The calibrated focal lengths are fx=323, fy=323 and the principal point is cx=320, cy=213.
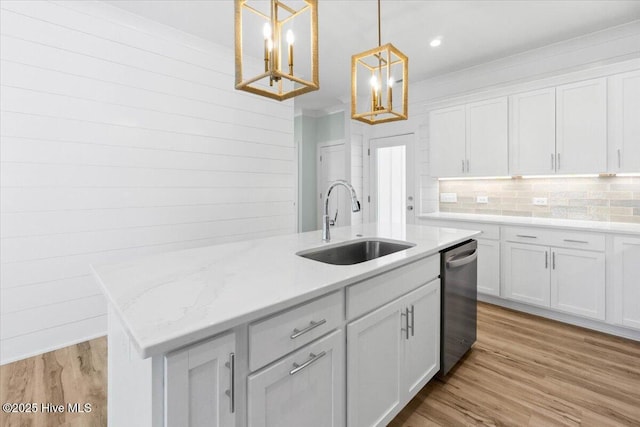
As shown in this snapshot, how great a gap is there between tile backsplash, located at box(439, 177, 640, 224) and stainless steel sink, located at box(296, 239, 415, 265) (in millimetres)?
2474

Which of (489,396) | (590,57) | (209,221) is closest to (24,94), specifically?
(209,221)

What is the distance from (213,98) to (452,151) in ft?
9.23

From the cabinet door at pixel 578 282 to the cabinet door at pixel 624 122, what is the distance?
0.84m

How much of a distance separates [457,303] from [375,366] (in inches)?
38.7

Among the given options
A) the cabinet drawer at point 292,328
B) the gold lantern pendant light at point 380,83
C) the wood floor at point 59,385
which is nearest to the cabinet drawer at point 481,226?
the gold lantern pendant light at point 380,83

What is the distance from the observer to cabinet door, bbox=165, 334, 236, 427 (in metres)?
0.81

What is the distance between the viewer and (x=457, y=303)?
7.13ft

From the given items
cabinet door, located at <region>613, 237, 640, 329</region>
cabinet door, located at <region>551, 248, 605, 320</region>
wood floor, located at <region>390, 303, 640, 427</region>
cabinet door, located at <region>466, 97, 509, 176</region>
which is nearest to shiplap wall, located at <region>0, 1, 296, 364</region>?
wood floor, located at <region>390, 303, 640, 427</region>

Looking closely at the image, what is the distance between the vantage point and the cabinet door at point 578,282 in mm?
2775

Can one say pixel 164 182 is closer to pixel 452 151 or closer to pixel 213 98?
pixel 213 98

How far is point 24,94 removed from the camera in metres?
2.38

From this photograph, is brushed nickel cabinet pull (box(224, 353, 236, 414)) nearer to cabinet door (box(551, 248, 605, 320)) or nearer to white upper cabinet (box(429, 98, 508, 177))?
cabinet door (box(551, 248, 605, 320))

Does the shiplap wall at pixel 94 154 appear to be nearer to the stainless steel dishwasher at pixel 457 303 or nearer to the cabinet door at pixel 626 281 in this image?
the stainless steel dishwasher at pixel 457 303

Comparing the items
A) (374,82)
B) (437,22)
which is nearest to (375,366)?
(374,82)
